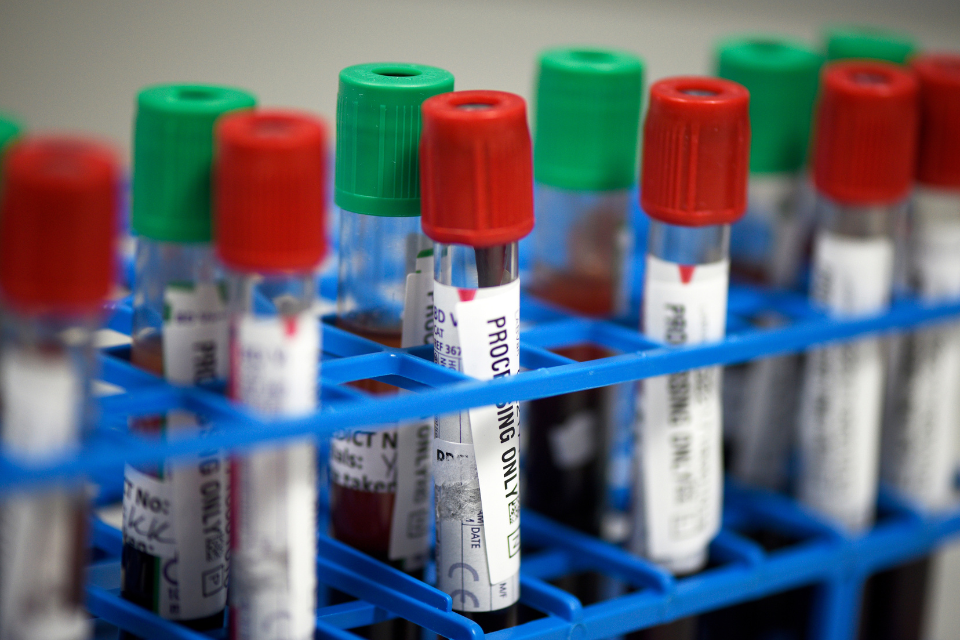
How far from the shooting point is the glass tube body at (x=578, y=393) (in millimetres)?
518

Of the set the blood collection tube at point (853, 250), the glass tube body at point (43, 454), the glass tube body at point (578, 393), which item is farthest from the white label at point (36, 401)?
the blood collection tube at point (853, 250)

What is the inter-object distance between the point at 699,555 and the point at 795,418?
124mm

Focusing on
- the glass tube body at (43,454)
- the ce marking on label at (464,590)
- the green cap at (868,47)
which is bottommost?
the ce marking on label at (464,590)

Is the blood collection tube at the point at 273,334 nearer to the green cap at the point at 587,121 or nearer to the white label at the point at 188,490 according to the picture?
the white label at the point at 188,490

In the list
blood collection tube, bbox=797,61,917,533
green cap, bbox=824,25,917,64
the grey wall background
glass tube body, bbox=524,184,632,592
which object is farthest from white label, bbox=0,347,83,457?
the grey wall background

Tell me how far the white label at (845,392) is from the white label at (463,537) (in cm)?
19

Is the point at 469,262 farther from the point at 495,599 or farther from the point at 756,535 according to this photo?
the point at 756,535

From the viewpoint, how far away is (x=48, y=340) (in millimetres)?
322

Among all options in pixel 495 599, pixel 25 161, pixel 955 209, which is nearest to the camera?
pixel 25 161

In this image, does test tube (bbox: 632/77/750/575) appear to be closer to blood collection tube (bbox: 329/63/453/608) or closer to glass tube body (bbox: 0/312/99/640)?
blood collection tube (bbox: 329/63/453/608)

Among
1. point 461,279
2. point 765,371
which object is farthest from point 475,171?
point 765,371

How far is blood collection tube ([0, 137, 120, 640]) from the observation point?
1.02 feet

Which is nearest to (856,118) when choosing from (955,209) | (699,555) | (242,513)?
(955,209)

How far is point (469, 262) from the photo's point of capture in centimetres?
41
